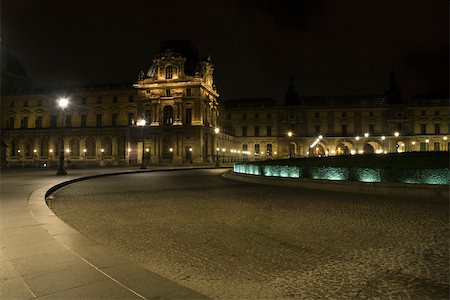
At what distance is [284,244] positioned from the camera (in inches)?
263

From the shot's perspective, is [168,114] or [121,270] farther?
[168,114]

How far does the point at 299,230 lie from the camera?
787cm

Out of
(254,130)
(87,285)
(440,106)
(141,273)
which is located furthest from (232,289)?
(440,106)

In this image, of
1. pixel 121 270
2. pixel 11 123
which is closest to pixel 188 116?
pixel 11 123

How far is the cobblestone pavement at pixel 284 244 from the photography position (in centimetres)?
466

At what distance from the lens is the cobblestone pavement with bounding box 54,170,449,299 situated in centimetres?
466

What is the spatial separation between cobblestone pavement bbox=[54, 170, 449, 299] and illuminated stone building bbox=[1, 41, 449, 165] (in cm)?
4355

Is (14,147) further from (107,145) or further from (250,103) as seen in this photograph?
(250,103)

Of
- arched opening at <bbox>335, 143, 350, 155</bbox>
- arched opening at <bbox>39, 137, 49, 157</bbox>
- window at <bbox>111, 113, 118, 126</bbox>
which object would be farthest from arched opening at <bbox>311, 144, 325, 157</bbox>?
arched opening at <bbox>39, 137, 49, 157</bbox>

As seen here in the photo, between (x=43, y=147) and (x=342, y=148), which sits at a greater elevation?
(x=43, y=147)

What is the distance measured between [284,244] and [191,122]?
59.4m

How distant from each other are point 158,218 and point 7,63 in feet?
332

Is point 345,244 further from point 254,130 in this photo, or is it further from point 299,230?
→ point 254,130

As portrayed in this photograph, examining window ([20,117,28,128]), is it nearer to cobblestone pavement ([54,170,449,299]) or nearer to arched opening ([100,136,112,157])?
arched opening ([100,136,112,157])
